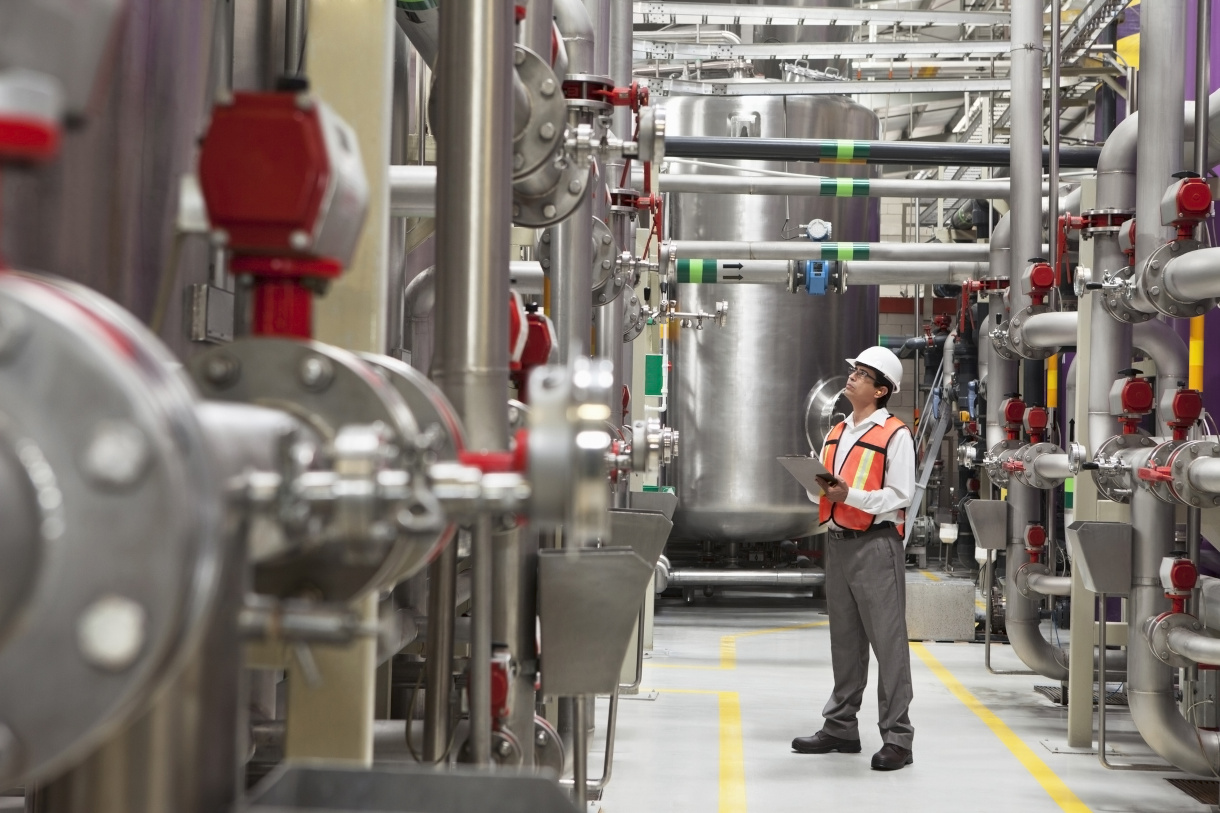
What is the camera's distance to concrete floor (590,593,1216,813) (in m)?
3.75

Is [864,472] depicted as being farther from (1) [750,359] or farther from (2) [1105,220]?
(1) [750,359]

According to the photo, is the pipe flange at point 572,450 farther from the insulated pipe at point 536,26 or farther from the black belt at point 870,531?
the black belt at point 870,531

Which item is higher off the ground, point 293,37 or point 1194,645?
point 293,37

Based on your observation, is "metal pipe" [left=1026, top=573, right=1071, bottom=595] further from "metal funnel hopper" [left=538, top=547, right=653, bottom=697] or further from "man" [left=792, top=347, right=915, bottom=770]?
"metal funnel hopper" [left=538, top=547, right=653, bottom=697]

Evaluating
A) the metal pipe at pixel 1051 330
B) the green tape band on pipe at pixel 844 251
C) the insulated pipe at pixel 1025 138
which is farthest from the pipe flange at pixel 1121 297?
the green tape band on pipe at pixel 844 251

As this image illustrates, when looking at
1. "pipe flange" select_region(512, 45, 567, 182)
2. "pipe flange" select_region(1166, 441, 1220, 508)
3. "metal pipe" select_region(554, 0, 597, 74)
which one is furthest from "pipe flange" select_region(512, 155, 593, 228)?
"pipe flange" select_region(1166, 441, 1220, 508)

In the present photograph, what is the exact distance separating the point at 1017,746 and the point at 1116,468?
1.16m

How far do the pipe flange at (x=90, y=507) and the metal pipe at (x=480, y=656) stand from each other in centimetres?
106

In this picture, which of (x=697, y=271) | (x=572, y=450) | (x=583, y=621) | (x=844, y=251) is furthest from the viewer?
(x=844, y=251)

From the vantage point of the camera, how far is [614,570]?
1912 millimetres

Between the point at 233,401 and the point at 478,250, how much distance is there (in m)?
0.76

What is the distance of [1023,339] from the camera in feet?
16.9

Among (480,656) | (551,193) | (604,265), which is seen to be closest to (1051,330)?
(604,265)

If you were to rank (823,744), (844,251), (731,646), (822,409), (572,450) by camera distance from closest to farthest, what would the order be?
(572,450) < (823,744) < (731,646) < (844,251) < (822,409)
